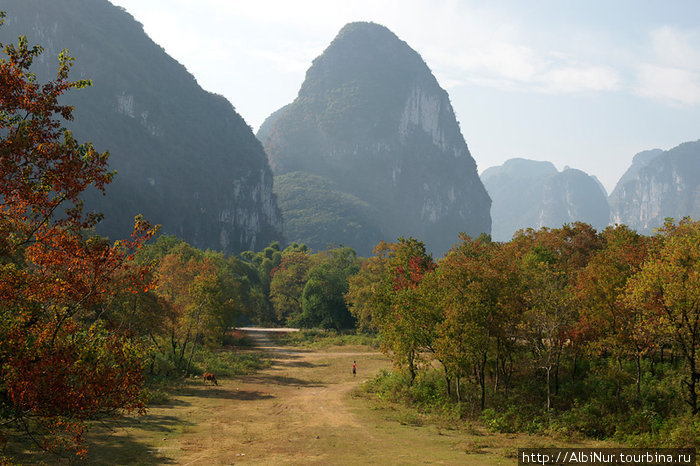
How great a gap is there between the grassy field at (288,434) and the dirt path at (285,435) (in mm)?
40

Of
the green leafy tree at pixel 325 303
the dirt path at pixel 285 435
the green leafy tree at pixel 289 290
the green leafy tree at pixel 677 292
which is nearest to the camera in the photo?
the dirt path at pixel 285 435

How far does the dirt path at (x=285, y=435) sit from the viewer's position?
1881 cm

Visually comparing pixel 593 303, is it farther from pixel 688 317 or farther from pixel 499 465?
pixel 499 465

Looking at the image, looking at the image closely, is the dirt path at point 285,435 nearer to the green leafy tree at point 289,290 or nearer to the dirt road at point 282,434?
the dirt road at point 282,434

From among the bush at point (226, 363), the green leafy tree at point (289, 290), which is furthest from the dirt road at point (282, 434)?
the green leafy tree at point (289, 290)

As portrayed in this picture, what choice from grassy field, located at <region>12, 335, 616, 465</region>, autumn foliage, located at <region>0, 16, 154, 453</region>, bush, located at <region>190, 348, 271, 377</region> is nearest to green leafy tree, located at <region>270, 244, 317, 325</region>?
→ bush, located at <region>190, 348, 271, 377</region>

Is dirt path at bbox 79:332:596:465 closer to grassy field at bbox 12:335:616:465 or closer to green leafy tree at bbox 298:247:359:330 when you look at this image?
grassy field at bbox 12:335:616:465

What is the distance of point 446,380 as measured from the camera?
30797mm

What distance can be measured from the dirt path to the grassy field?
0.13 ft

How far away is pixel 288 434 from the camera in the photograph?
76.1ft

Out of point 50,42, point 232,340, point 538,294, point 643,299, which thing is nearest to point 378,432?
point 538,294

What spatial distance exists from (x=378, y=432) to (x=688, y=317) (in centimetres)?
1506

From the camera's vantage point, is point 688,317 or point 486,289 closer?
point 688,317

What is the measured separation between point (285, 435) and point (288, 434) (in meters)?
0.25
